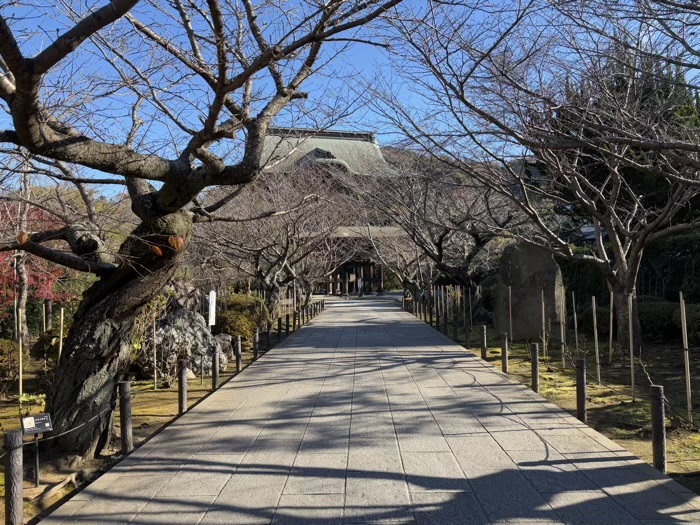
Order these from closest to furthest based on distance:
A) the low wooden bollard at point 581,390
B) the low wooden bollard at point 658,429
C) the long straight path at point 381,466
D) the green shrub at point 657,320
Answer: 1. the long straight path at point 381,466
2. the low wooden bollard at point 658,429
3. the low wooden bollard at point 581,390
4. the green shrub at point 657,320

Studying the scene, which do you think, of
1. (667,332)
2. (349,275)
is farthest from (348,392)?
(349,275)

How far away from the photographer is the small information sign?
4.82 metres

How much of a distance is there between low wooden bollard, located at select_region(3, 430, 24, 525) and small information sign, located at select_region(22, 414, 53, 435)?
2.88 feet

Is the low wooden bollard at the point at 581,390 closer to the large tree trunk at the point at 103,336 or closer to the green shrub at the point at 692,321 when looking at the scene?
the large tree trunk at the point at 103,336

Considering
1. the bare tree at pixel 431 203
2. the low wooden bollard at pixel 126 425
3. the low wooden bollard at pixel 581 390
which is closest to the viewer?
the low wooden bollard at pixel 126 425

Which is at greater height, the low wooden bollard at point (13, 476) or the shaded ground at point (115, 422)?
the low wooden bollard at point (13, 476)

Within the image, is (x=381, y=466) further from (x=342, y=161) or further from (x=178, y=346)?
(x=342, y=161)

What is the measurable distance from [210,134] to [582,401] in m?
5.03

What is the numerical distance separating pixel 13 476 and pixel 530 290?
1277cm

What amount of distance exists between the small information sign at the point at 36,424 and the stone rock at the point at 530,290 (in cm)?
1146

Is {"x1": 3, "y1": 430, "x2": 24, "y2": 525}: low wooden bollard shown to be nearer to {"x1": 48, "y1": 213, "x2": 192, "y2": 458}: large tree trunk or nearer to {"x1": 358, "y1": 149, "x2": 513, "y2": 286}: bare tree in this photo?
{"x1": 48, "y1": 213, "x2": 192, "y2": 458}: large tree trunk

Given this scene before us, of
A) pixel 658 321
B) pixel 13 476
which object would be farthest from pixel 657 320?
pixel 13 476

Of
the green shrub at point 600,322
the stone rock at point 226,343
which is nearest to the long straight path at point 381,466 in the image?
the stone rock at point 226,343

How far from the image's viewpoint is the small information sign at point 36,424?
4.82 m
